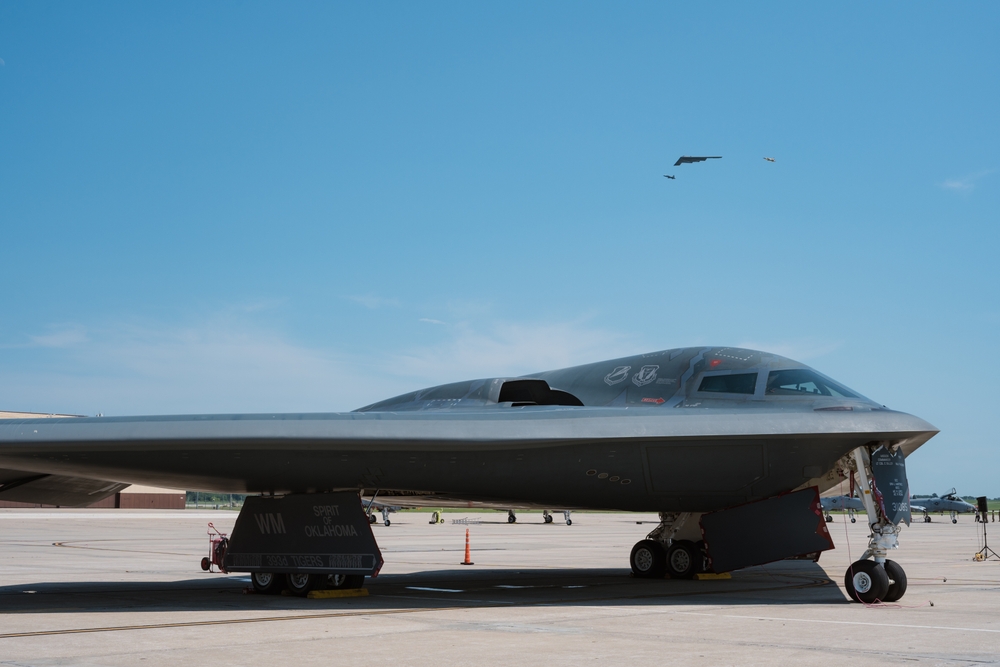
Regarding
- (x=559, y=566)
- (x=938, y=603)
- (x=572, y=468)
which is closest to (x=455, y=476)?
(x=572, y=468)

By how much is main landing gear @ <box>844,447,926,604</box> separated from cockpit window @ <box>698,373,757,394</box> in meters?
1.43

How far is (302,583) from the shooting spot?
11336 millimetres

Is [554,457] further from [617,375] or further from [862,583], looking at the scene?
[862,583]

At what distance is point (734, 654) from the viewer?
22.4 ft

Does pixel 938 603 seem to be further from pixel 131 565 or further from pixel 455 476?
pixel 131 565

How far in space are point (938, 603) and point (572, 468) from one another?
463cm

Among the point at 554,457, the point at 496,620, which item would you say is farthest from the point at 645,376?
the point at 496,620

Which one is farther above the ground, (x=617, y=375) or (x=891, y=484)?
(x=617, y=375)

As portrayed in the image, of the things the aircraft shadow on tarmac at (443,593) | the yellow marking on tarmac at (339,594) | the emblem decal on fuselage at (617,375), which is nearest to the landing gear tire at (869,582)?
the aircraft shadow on tarmac at (443,593)

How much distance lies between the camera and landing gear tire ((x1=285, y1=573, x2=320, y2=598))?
443 inches

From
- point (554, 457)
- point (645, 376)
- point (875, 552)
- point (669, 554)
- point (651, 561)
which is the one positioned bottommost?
point (651, 561)

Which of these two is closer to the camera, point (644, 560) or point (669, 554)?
point (669, 554)

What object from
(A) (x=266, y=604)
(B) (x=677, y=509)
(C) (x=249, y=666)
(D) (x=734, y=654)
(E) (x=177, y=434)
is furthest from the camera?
(B) (x=677, y=509)

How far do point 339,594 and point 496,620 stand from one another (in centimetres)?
304
